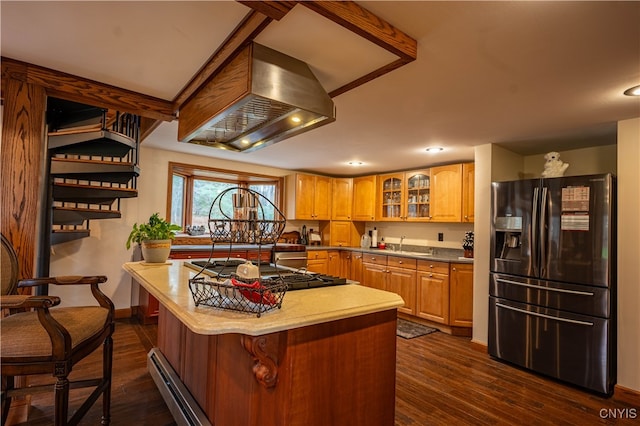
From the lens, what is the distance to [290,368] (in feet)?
4.07

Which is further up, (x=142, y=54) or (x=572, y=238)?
(x=142, y=54)

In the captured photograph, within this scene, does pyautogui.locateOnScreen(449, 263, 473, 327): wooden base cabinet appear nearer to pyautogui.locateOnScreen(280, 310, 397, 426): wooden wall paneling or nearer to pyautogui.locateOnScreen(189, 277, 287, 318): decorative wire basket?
pyautogui.locateOnScreen(280, 310, 397, 426): wooden wall paneling

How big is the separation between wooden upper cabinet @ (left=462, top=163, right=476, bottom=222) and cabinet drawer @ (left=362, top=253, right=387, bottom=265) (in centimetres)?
121

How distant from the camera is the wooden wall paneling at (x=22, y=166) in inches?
78.7

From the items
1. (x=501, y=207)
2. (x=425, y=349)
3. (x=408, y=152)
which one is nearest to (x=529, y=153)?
(x=501, y=207)

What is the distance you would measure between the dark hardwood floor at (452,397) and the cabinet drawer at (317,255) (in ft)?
7.50

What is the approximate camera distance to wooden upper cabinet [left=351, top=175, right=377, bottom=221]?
5.35 metres

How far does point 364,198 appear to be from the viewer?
5508mm

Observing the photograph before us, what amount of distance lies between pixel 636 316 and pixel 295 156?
3693 millimetres

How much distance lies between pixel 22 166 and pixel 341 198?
4321 mm

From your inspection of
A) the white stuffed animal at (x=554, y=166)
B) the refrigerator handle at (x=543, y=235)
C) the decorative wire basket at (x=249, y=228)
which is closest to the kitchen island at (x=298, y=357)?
the decorative wire basket at (x=249, y=228)

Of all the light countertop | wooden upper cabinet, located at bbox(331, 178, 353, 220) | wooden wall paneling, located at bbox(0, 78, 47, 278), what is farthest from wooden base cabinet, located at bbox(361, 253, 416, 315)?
wooden wall paneling, located at bbox(0, 78, 47, 278)

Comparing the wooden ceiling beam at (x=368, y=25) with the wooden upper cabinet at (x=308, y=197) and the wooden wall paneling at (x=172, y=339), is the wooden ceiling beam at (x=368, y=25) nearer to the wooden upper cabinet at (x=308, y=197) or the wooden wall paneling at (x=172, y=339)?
the wooden wall paneling at (x=172, y=339)

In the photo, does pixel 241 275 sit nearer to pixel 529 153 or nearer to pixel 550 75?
pixel 550 75
